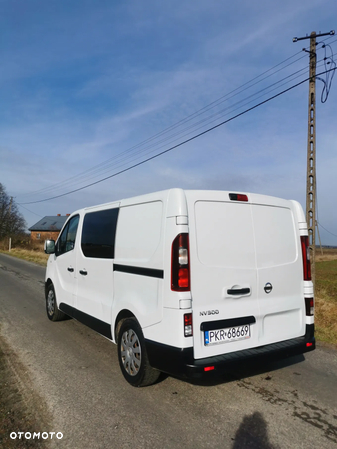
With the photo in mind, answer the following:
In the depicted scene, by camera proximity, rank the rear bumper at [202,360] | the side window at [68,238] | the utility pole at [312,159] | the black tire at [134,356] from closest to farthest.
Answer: the rear bumper at [202,360] < the black tire at [134,356] < the side window at [68,238] < the utility pole at [312,159]

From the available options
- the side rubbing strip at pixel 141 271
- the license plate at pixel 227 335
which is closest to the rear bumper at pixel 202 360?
the license plate at pixel 227 335

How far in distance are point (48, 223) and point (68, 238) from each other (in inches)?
3144

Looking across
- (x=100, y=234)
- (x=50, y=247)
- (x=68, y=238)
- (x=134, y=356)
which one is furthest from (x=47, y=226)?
(x=134, y=356)

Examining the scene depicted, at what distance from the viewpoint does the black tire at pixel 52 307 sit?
6.45 metres

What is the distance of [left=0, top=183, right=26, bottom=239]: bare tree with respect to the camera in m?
63.0

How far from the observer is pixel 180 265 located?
3.15m

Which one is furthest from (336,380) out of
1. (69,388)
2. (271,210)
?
(69,388)

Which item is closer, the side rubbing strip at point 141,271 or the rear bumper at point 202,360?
the rear bumper at point 202,360

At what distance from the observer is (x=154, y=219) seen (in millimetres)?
3518

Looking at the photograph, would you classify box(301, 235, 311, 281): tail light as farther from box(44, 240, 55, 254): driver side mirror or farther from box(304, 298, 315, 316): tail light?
box(44, 240, 55, 254): driver side mirror

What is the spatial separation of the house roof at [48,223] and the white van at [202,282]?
3082 inches

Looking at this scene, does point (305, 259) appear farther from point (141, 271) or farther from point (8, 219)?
point (8, 219)

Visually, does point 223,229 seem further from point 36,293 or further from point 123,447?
point 36,293

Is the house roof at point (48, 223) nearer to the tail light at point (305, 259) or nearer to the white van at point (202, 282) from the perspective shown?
the white van at point (202, 282)
